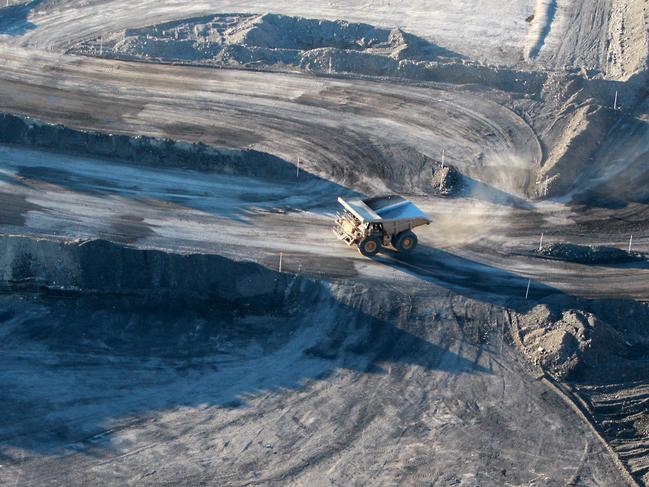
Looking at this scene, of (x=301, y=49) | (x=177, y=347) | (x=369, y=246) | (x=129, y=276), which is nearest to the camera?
(x=177, y=347)

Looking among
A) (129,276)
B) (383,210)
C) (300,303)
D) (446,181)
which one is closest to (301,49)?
(446,181)

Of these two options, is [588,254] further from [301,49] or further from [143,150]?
[301,49]

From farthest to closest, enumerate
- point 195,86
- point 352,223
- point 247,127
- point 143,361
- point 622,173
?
point 195,86, point 247,127, point 622,173, point 352,223, point 143,361

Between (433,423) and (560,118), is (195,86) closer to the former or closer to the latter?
(560,118)

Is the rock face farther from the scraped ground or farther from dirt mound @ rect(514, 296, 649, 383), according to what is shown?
dirt mound @ rect(514, 296, 649, 383)

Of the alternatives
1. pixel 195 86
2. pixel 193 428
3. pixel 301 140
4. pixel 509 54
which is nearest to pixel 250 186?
pixel 301 140

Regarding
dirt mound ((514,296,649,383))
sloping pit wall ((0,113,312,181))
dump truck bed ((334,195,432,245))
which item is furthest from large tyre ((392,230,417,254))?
sloping pit wall ((0,113,312,181))
